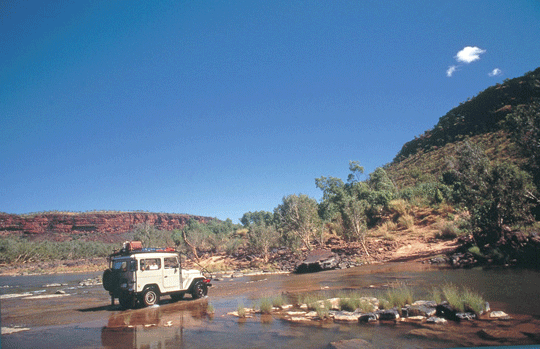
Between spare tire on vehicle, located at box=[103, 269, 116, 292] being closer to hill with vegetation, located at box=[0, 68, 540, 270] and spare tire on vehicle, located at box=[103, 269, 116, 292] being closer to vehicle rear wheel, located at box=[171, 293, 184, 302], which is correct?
vehicle rear wheel, located at box=[171, 293, 184, 302]

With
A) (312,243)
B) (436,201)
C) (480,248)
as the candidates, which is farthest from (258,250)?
(480,248)

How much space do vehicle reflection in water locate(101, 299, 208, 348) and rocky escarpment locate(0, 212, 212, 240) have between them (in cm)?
6749

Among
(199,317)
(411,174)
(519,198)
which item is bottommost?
(199,317)

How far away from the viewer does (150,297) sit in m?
12.8

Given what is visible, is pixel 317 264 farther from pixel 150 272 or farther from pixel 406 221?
pixel 150 272

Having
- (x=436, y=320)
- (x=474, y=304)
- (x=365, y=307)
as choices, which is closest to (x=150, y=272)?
(x=365, y=307)

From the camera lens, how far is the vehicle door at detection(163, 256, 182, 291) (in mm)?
13414

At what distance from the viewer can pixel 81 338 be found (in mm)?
8180

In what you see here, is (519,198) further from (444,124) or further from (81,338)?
(444,124)

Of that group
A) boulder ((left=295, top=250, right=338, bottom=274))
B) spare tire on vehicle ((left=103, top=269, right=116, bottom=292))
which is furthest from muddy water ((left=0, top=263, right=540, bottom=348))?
boulder ((left=295, top=250, right=338, bottom=274))

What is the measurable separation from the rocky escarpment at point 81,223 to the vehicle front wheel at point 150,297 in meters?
66.2

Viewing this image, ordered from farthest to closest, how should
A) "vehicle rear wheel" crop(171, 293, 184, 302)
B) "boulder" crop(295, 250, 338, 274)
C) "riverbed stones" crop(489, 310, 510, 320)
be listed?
"boulder" crop(295, 250, 338, 274)
"vehicle rear wheel" crop(171, 293, 184, 302)
"riverbed stones" crop(489, 310, 510, 320)

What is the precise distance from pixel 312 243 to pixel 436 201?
16947mm

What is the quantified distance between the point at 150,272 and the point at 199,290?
3062 millimetres
